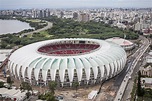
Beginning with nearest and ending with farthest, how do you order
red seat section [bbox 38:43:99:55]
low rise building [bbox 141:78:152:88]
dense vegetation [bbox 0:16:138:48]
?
low rise building [bbox 141:78:152:88], red seat section [bbox 38:43:99:55], dense vegetation [bbox 0:16:138:48]

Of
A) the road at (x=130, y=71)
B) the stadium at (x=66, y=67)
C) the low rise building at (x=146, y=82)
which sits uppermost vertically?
the stadium at (x=66, y=67)

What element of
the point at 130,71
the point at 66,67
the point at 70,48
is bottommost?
the point at 130,71

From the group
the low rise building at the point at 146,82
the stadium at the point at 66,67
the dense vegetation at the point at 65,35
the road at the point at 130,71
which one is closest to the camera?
the road at the point at 130,71

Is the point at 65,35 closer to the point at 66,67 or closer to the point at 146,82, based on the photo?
the point at 66,67

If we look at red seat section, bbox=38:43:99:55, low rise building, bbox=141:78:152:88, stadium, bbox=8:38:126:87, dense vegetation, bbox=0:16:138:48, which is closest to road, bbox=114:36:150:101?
stadium, bbox=8:38:126:87

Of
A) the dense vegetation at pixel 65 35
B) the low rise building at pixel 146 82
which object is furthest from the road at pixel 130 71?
the dense vegetation at pixel 65 35

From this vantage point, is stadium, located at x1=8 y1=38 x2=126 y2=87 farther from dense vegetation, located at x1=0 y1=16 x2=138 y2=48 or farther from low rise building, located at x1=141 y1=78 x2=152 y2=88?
dense vegetation, located at x1=0 y1=16 x2=138 y2=48

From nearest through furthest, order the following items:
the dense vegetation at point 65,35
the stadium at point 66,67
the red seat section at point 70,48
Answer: the stadium at point 66,67 → the red seat section at point 70,48 → the dense vegetation at point 65,35

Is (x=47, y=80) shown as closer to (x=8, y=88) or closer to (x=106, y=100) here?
(x=8, y=88)

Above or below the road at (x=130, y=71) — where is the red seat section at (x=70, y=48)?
above

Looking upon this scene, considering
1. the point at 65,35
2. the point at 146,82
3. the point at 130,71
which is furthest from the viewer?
the point at 65,35

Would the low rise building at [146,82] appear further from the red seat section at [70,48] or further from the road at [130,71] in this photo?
the red seat section at [70,48]

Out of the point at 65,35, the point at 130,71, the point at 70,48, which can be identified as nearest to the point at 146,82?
the point at 130,71

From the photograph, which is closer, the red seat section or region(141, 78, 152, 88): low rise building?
region(141, 78, 152, 88): low rise building
